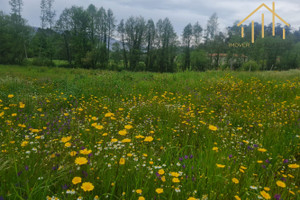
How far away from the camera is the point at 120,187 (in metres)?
1.74

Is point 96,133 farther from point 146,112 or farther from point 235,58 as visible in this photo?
point 235,58

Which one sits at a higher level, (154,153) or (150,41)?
Answer: (150,41)

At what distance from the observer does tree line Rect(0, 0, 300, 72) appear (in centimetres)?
3966

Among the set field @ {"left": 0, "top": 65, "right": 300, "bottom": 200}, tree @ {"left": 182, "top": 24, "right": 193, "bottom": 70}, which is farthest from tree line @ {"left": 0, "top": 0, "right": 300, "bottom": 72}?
field @ {"left": 0, "top": 65, "right": 300, "bottom": 200}

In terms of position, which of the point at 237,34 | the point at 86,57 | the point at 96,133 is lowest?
the point at 96,133

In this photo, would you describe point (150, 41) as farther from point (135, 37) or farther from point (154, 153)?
point (154, 153)

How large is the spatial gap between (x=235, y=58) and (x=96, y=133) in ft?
191

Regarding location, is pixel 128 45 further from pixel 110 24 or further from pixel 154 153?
pixel 154 153

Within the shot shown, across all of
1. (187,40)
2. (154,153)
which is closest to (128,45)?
(187,40)

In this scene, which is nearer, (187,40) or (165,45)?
(165,45)

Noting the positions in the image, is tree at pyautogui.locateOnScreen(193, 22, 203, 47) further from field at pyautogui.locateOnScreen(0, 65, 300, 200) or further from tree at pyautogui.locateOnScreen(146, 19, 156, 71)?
field at pyautogui.locateOnScreen(0, 65, 300, 200)

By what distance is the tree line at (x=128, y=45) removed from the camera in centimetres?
3966

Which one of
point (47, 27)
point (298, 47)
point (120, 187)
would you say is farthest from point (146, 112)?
point (298, 47)

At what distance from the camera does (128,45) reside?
53844 millimetres
